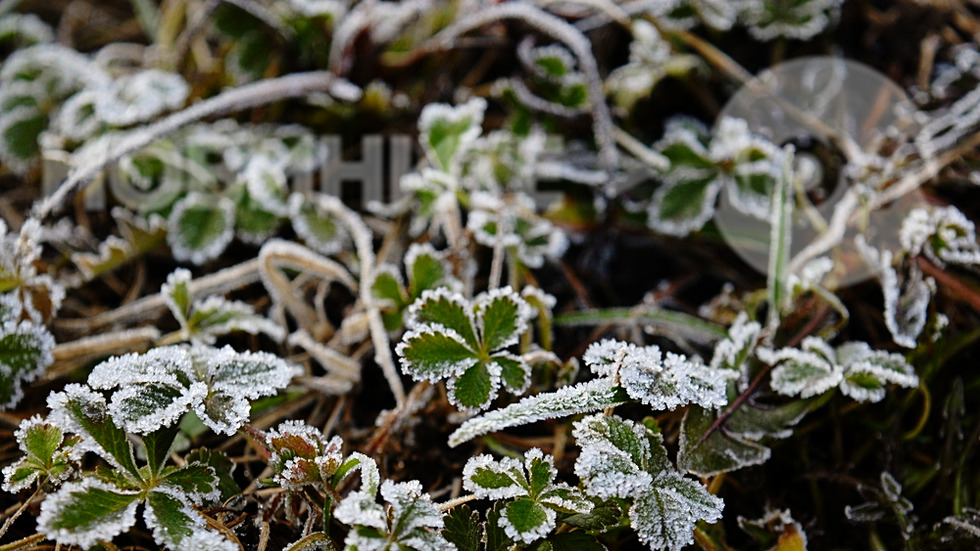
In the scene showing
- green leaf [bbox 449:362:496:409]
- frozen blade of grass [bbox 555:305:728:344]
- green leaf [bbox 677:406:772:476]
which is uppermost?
green leaf [bbox 449:362:496:409]

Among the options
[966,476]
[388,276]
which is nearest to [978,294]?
[966,476]

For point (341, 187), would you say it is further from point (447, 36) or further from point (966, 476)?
point (966, 476)

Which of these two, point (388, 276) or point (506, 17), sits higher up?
point (506, 17)

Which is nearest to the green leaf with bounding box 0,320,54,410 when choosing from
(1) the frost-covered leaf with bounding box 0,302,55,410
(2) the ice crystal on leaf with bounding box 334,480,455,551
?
(1) the frost-covered leaf with bounding box 0,302,55,410

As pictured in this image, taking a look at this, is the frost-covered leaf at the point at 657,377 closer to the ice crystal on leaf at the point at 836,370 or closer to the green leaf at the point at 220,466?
the ice crystal on leaf at the point at 836,370

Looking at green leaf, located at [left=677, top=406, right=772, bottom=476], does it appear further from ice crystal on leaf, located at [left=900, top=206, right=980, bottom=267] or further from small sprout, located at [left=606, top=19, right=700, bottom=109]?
small sprout, located at [left=606, top=19, right=700, bottom=109]

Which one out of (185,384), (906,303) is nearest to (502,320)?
(185,384)

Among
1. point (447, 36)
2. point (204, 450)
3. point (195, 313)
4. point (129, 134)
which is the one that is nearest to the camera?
point (204, 450)

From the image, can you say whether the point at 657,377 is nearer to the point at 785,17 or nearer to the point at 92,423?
the point at 92,423
